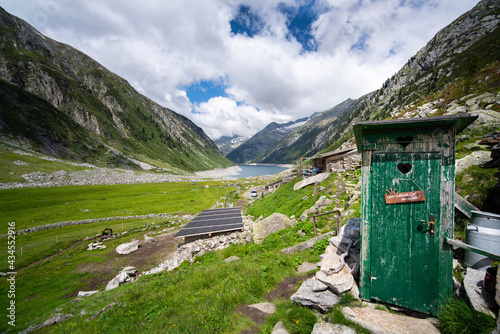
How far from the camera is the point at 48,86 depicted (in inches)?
5059

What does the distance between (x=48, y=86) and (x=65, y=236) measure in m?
165

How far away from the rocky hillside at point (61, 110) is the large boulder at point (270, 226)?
12262 centimetres

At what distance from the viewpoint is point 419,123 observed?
4.89 meters

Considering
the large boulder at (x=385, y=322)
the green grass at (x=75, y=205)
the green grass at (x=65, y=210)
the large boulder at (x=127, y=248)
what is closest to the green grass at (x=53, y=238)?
the green grass at (x=65, y=210)

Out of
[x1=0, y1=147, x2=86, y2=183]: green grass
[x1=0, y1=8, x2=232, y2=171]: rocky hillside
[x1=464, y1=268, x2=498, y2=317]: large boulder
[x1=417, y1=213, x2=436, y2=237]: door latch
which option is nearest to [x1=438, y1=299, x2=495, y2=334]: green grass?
[x1=464, y1=268, x2=498, y2=317]: large boulder

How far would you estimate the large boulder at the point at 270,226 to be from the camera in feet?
47.3

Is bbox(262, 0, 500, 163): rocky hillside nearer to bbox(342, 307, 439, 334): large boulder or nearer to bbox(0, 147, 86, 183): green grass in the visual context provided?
bbox(342, 307, 439, 334): large boulder

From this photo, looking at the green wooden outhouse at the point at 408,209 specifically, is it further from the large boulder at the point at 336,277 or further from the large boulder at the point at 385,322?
the large boulder at the point at 385,322

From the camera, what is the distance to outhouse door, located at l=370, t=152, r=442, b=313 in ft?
15.7

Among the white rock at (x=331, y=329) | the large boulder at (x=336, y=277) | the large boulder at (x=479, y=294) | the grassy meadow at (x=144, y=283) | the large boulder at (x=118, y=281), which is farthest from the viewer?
the large boulder at (x=118, y=281)

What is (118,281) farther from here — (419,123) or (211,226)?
(419,123)

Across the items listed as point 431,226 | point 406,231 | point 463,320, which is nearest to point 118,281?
point 406,231

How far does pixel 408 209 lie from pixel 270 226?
1092 centimetres

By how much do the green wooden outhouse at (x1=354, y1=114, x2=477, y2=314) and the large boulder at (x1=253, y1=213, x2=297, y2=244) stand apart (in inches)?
371
